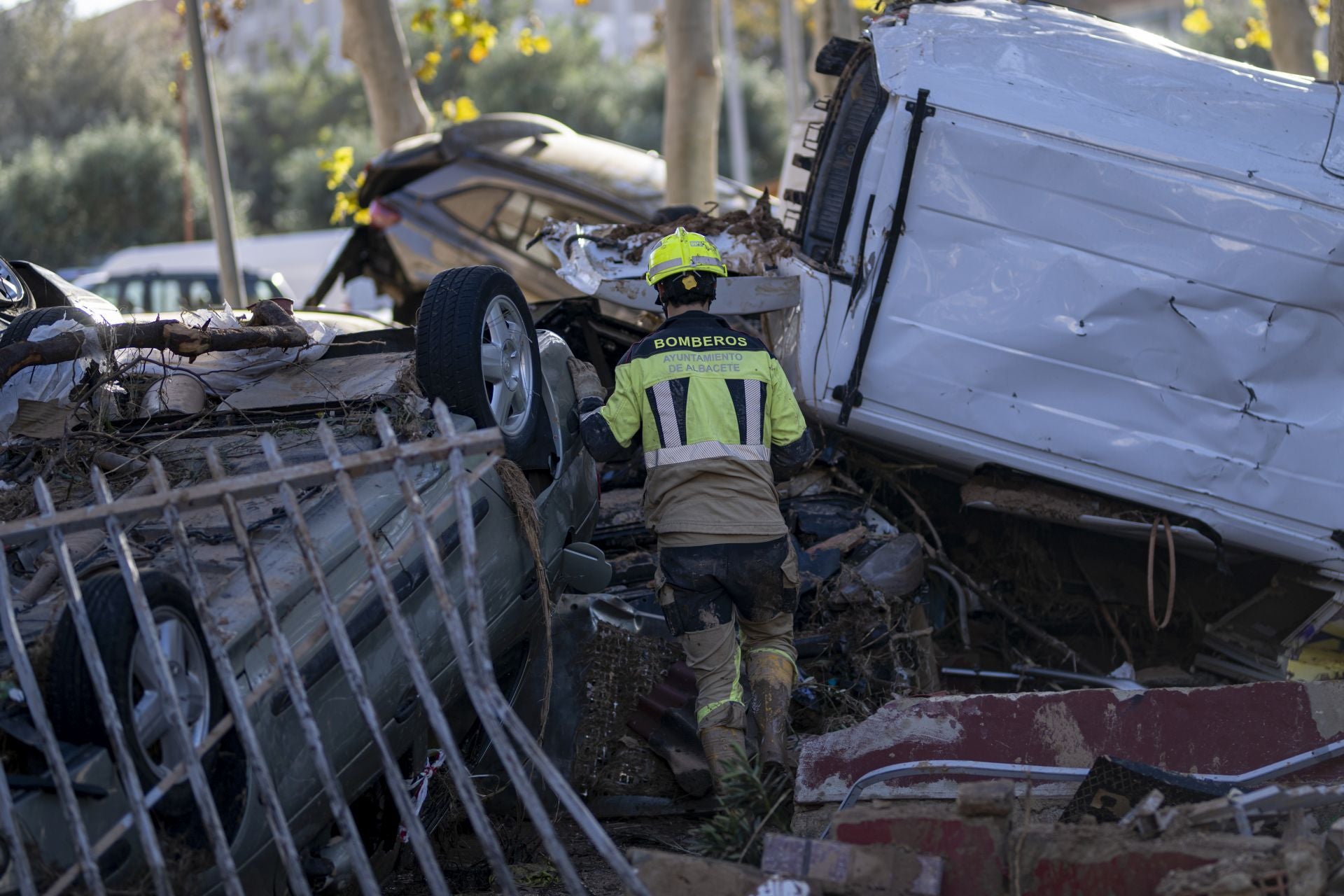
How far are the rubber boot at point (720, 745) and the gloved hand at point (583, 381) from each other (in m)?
1.29

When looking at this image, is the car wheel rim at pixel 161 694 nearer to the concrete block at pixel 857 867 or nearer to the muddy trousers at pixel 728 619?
the concrete block at pixel 857 867

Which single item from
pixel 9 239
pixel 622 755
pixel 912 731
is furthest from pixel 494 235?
pixel 9 239

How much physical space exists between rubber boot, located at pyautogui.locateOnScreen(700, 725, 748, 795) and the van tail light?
735 centimetres

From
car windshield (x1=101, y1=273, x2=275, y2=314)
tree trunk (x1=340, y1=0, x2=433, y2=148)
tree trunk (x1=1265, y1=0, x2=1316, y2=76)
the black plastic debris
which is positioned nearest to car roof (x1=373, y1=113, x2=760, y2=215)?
tree trunk (x1=340, y1=0, x2=433, y2=148)

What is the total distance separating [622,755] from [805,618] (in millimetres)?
1081

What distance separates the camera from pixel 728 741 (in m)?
4.45

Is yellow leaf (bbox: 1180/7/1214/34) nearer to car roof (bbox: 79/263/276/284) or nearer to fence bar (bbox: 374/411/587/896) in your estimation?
car roof (bbox: 79/263/276/284)

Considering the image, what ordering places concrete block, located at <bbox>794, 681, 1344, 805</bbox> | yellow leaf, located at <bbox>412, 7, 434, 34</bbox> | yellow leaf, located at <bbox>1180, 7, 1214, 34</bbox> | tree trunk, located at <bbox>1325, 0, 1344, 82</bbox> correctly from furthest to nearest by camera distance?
1. yellow leaf, located at <bbox>1180, 7, 1214, 34</bbox>
2. yellow leaf, located at <bbox>412, 7, 434, 34</bbox>
3. tree trunk, located at <bbox>1325, 0, 1344, 82</bbox>
4. concrete block, located at <bbox>794, 681, 1344, 805</bbox>

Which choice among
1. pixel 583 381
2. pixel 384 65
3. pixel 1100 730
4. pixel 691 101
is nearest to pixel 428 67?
pixel 384 65

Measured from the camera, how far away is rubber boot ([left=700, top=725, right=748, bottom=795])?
4371mm

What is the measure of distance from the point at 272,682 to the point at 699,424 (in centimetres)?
187

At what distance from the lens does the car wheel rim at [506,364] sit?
14.1ft

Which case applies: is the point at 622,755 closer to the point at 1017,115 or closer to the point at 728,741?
the point at 728,741

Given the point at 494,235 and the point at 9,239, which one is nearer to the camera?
the point at 494,235
